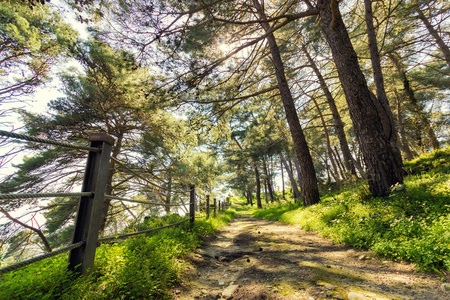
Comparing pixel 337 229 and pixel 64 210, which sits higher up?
pixel 64 210

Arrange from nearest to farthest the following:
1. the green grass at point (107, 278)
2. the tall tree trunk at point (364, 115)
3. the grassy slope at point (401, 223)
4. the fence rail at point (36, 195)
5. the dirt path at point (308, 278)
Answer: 1. the fence rail at point (36, 195)
2. the green grass at point (107, 278)
3. the dirt path at point (308, 278)
4. the grassy slope at point (401, 223)
5. the tall tree trunk at point (364, 115)

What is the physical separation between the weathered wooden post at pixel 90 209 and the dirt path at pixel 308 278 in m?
0.95

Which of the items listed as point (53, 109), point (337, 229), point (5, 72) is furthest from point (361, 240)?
point (5, 72)

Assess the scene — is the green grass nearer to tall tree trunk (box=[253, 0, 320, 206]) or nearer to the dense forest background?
the dense forest background

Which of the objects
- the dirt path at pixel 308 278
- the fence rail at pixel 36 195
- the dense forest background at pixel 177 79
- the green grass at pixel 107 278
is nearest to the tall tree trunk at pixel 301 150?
the dense forest background at pixel 177 79

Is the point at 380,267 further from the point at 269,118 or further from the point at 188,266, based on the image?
the point at 269,118

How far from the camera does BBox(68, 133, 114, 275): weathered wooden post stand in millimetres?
1609

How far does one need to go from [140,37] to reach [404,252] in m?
6.68

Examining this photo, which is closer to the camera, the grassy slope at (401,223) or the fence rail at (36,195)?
the fence rail at (36,195)

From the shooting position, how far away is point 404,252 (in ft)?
7.11

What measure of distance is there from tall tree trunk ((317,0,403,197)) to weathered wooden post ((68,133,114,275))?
16.5 ft

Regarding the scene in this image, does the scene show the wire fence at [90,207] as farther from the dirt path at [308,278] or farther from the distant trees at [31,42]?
the distant trees at [31,42]

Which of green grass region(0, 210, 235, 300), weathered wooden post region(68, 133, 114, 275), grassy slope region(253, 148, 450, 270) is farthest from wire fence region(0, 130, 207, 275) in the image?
grassy slope region(253, 148, 450, 270)

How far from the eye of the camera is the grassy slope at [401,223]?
2020 mm
